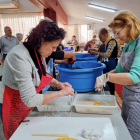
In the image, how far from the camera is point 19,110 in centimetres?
94

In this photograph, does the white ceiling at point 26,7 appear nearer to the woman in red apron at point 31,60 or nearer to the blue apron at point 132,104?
the woman in red apron at point 31,60

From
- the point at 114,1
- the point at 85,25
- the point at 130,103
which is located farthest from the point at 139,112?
the point at 85,25

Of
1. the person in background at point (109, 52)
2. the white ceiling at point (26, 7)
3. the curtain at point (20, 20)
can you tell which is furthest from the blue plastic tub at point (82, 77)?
the curtain at point (20, 20)

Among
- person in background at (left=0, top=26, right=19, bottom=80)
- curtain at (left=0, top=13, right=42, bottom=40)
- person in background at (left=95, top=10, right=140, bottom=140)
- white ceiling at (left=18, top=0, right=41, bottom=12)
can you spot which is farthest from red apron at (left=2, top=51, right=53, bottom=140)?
curtain at (left=0, top=13, right=42, bottom=40)

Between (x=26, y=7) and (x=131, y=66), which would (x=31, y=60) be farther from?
(x=26, y=7)

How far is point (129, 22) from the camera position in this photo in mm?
974

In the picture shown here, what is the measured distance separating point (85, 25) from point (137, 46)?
8.73 metres

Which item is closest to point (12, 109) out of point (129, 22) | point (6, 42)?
point (129, 22)

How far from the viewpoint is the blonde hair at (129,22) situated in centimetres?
98

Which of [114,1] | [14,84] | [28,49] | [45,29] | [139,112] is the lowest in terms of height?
[139,112]

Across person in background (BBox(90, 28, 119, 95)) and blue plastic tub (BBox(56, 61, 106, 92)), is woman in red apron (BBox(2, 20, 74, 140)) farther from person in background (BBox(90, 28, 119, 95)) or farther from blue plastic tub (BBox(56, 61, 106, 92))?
person in background (BBox(90, 28, 119, 95))

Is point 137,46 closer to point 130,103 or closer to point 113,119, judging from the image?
point 130,103

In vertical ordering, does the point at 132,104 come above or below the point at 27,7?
below

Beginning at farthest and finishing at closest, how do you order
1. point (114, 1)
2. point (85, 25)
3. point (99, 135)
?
point (85, 25) < point (114, 1) < point (99, 135)
